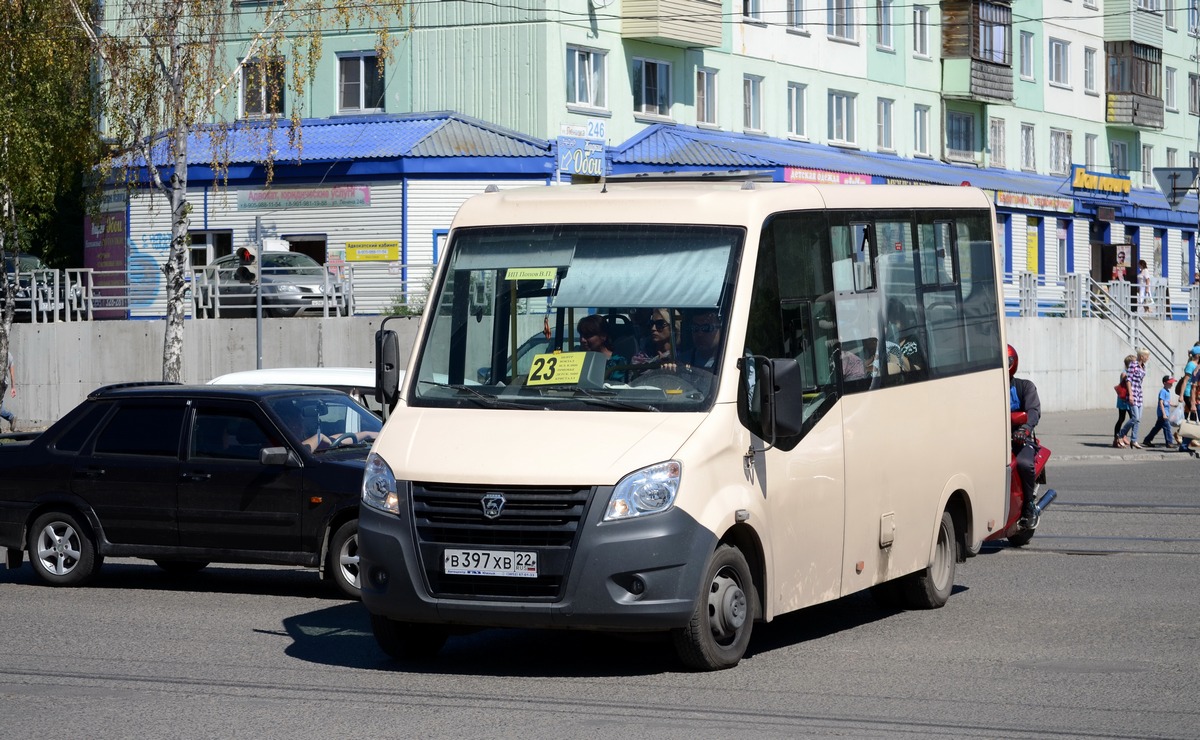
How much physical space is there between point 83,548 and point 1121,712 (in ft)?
25.4

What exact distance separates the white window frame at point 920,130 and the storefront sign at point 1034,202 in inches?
108

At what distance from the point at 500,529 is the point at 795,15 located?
3990 cm

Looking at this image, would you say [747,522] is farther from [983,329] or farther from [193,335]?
[193,335]

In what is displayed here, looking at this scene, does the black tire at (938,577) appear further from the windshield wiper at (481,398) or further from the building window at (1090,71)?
the building window at (1090,71)

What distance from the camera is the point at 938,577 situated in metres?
11.1

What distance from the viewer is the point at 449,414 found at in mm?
8875

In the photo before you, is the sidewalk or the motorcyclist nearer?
the motorcyclist

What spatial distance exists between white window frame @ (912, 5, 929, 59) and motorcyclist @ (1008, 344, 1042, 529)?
38.2 meters

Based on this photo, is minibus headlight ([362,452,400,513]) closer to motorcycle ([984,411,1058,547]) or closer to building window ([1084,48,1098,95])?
motorcycle ([984,411,1058,547])

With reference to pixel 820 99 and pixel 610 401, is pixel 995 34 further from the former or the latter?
pixel 610 401

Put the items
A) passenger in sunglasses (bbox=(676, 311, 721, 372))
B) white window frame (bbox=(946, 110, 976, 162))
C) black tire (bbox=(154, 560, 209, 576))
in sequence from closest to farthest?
passenger in sunglasses (bbox=(676, 311, 721, 372)), black tire (bbox=(154, 560, 209, 576)), white window frame (bbox=(946, 110, 976, 162))

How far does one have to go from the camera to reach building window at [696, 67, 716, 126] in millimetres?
43062

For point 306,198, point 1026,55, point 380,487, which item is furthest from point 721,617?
point 1026,55

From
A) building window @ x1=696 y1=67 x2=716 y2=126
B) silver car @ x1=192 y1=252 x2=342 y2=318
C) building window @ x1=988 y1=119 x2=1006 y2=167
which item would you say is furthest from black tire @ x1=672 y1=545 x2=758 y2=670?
building window @ x1=988 y1=119 x2=1006 y2=167
